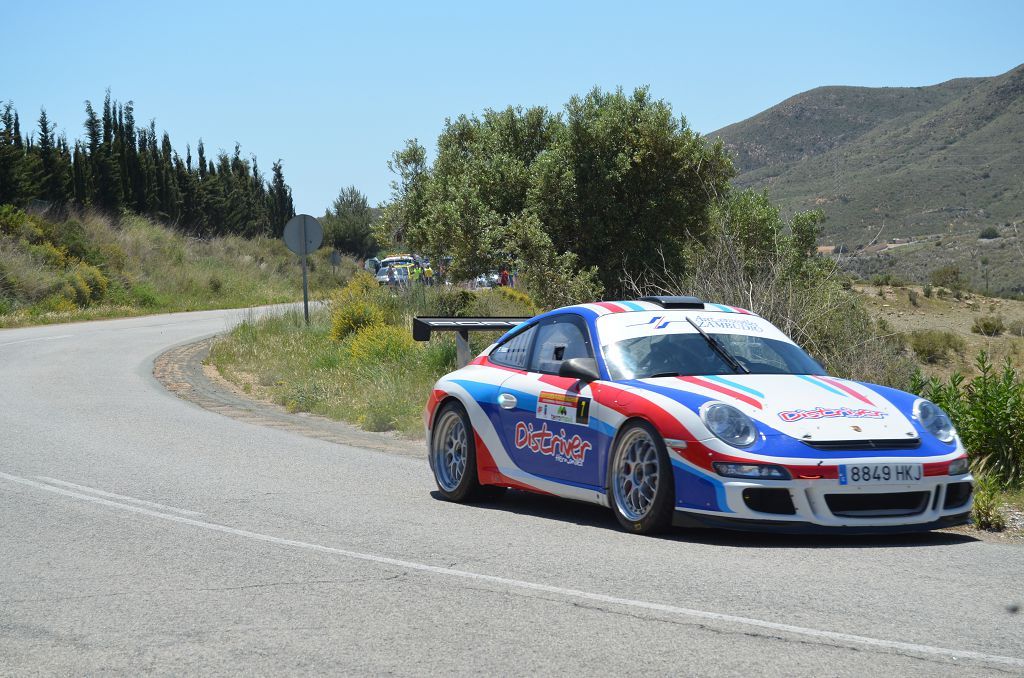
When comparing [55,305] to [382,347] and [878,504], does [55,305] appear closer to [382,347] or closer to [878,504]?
[382,347]

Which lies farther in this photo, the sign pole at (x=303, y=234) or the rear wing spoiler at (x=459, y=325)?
the sign pole at (x=303, y=234)

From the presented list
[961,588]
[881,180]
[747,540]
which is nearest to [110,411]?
[747,540]

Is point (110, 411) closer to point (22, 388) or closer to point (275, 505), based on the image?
point (22, 388)

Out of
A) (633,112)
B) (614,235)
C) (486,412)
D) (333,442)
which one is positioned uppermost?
(633,112)

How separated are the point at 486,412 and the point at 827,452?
2846 mm

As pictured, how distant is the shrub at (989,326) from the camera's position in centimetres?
4441

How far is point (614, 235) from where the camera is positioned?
26203 mm

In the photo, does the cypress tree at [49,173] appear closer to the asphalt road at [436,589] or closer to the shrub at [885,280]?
the shrub at [885,280]

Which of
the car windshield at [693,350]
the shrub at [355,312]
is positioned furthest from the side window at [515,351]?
the shrub at [355,312]

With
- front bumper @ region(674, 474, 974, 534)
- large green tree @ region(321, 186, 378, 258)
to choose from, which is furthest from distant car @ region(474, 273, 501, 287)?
large green tree @ region(321, 186, 378, 258)

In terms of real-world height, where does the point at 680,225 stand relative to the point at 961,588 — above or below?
above

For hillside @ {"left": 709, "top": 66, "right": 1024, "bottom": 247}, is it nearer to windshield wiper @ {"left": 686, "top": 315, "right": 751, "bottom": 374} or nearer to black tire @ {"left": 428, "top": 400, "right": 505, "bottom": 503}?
black tire @ {"left": 428, "top": 400, "right": 505, "bottom": 503}

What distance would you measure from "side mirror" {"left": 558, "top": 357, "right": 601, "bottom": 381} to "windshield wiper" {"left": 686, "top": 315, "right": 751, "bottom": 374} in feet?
2.68

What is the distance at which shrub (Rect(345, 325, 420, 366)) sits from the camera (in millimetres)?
18984
